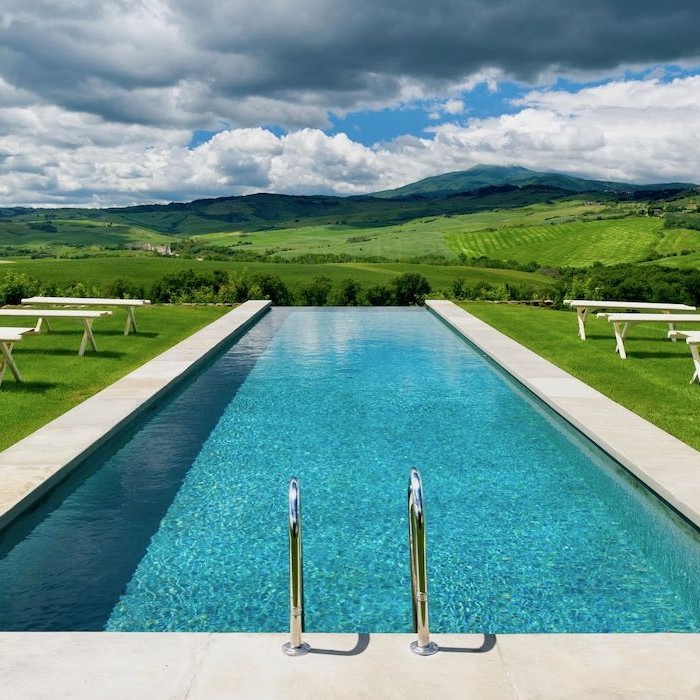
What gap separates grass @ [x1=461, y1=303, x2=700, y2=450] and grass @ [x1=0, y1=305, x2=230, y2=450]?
6.70 metres

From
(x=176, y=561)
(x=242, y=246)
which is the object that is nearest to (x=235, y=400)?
(x=176, y=561)

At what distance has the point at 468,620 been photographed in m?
3.82

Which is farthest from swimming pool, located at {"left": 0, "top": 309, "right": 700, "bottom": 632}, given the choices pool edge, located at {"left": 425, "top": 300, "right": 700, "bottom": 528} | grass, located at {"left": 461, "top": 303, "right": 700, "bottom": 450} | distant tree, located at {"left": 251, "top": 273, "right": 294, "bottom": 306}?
distant tree, located at {"left": 251, "top": 273, "right": 294, "bottom": 306}

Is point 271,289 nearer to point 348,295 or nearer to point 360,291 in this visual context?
point 348,295

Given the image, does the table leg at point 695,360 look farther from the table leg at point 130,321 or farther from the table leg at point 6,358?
the table leg at point 130,321

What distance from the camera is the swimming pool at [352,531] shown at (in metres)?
3.89

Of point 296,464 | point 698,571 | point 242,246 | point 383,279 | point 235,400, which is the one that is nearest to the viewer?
point 698,571

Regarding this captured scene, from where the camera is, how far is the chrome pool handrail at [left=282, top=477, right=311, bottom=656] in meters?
2.94

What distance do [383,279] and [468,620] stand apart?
4843 centimetres

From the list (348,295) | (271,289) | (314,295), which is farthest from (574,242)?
(271,289)

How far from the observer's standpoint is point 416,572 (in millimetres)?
3150

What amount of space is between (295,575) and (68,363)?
8.89 meters

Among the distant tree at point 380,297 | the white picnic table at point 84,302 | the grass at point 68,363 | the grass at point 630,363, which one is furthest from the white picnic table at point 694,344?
the distant tree at point 380,297
